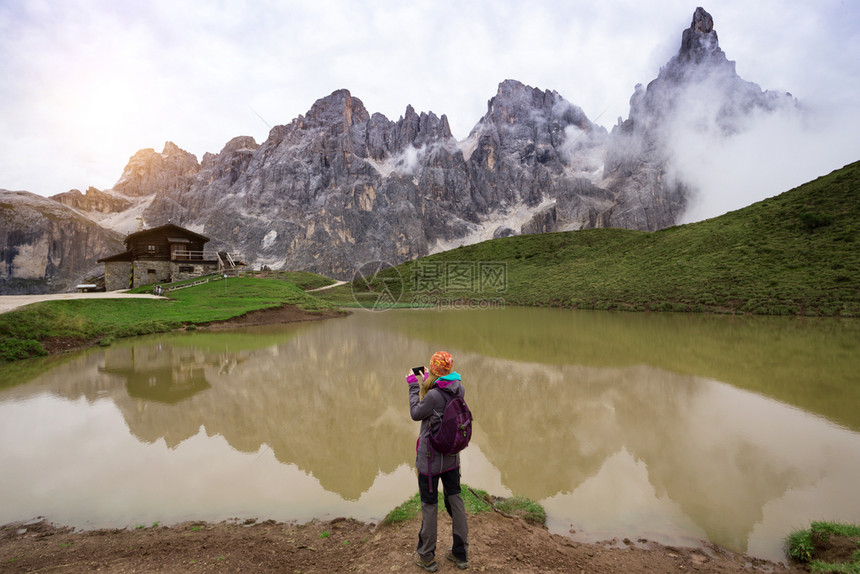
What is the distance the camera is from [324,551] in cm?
518

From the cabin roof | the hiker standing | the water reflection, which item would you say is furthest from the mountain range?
the hiker standing

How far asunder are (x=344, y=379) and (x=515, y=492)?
362 inches

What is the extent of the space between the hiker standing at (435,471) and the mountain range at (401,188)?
15312cm

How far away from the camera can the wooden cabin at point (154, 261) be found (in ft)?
Answer: 167

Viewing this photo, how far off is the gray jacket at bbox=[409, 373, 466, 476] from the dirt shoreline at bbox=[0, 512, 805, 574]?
3.84 ft

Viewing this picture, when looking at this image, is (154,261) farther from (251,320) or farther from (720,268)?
(720,268)

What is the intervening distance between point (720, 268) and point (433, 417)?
53.5 meters

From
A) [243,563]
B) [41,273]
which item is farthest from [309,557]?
[41,273]

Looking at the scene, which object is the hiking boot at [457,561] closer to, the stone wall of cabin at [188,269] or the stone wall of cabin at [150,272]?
the stone wall of cabin at [188,269]

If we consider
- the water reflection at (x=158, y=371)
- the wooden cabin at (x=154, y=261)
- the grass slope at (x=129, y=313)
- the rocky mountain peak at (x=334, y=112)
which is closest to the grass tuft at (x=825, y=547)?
the water reflection at (x=158, y=371)

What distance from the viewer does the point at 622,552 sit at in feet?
16.9

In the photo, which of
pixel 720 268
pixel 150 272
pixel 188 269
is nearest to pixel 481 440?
pixel 720 268

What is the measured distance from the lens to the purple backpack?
4.60 m

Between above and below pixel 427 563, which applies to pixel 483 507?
below
